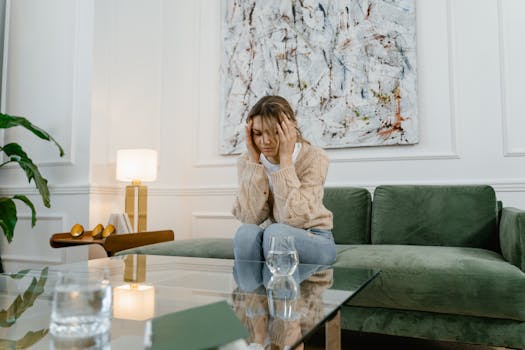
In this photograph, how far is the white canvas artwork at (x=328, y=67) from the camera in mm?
2648

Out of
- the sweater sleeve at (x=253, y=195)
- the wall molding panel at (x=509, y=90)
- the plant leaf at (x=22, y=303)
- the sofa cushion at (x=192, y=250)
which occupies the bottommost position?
the sofa cushion at (x=192, y=250)

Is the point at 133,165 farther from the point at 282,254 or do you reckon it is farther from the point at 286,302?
the point at 286,302

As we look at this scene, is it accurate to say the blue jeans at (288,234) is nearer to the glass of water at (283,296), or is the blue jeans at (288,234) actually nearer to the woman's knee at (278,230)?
the woman's knee at (278,230)

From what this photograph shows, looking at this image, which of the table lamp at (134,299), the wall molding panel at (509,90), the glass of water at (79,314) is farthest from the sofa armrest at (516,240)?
the glass of water at (79,314)

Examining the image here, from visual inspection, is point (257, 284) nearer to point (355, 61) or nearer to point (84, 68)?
point (355, 61)

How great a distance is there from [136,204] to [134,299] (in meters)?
1.85

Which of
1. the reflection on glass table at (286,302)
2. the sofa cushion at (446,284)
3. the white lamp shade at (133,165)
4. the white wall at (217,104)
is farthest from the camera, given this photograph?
the white lamp shade at (133,165)

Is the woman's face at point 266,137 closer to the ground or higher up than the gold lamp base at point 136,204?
higher up

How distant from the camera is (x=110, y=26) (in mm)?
2904

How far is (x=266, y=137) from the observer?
176 cm

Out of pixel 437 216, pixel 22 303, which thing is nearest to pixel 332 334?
pixel 22 303

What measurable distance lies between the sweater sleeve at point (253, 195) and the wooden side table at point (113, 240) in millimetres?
807

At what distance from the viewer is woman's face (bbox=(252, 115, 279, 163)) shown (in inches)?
69.5

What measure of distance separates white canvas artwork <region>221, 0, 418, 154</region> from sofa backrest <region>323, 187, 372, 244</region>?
0.42 m
